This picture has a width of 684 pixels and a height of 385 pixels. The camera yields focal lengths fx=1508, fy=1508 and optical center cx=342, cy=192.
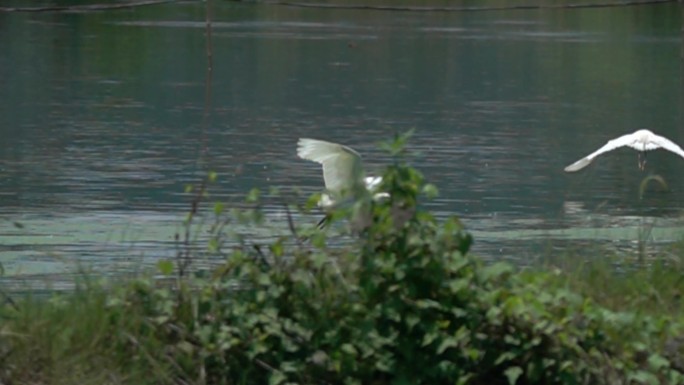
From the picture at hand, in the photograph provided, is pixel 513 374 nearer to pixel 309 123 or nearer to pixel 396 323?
pixel 396 323

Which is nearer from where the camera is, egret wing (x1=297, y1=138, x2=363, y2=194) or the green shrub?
the green shrub

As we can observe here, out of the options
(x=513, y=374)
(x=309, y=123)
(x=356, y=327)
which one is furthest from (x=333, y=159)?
(x=309, y=123)

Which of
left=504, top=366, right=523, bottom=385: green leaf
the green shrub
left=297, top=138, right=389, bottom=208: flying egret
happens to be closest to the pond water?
the green shrub

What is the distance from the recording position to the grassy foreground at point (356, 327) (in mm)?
4867

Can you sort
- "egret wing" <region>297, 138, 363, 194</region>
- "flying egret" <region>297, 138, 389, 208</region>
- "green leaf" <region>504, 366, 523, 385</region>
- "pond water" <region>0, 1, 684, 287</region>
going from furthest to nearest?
"pond water" <region>0, 1, 684, 287</region>
"egret wing" <region>297, 138, 363, 194</region>
"flying egret" <region>297, 138, 389, 208</region>
"green leaf" <region>504, 366, 523, 385</region>

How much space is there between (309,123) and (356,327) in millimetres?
10128

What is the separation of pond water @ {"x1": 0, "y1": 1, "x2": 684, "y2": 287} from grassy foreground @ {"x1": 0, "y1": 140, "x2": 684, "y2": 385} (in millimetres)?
433

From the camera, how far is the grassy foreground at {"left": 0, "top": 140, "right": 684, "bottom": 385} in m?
4.87

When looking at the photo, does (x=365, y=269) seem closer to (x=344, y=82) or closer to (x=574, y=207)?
(x=574, y=207)

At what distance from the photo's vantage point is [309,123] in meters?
15.0

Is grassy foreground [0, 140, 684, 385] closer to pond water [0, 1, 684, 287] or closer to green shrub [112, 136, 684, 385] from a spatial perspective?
green shrub [112, 136, 684, 385]

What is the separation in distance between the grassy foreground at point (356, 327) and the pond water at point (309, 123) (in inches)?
17.0

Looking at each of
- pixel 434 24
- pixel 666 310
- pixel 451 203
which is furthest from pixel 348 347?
pixel 434 24

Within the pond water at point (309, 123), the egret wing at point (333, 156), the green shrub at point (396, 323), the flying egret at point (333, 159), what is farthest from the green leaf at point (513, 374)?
the egret wing at point (333, 156)
